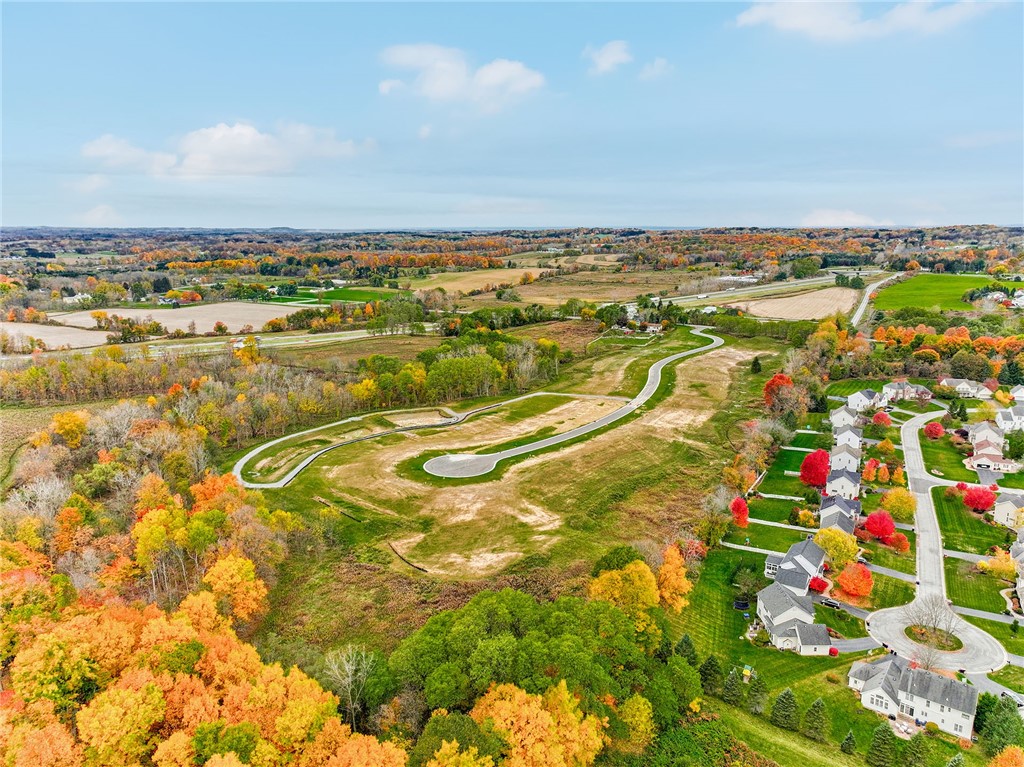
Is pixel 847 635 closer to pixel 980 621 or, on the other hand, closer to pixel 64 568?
pixel 980 621

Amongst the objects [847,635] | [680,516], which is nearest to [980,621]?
[847,635]

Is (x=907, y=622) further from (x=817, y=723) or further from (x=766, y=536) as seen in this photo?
(x=817, y=723)

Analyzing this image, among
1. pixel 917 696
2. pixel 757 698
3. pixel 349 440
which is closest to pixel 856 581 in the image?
pixel 917 696

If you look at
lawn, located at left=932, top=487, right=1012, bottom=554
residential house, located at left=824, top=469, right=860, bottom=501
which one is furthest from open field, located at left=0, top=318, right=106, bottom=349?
lawn, located at left=932, top=487, right=1012, bottom=554

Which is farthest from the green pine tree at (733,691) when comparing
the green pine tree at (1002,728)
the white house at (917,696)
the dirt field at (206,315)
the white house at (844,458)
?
the dirt field at (206,315)

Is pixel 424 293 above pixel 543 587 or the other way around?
above

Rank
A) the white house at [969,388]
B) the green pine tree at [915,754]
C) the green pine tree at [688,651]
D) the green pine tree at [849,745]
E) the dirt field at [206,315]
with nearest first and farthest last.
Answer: the green pine tree at [915,754], the green pine tree at [849,745], the green pine tree at [688,651], the white house at [969,388], the dirt field at [206,315]

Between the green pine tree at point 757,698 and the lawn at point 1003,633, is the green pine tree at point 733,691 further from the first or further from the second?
the lawn at point 1003,633
